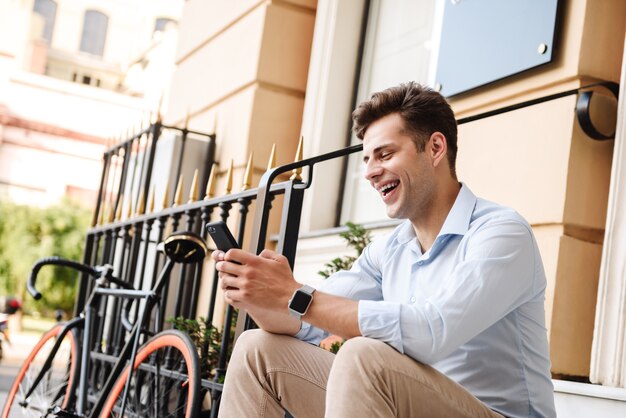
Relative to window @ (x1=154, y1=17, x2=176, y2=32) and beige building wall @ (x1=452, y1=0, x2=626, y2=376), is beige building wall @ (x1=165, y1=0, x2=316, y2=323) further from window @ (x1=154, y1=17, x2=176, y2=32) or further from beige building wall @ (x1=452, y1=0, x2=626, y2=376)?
window @ (x1=154, y1=17, x2=176, y2=32)

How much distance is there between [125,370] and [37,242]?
890 inches

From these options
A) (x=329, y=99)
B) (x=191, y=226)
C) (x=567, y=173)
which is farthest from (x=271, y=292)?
(x=329, y=99)

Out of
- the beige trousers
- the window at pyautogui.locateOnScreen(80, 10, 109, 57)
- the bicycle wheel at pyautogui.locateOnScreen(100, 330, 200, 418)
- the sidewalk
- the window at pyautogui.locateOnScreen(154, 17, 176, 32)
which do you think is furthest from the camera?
the window at pyautogui.locateOnScreen(80, 10, 109, 57)

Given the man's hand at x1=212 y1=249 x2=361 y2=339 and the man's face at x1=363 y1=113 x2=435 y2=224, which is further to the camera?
the man's face at x1=363 y1=113 x2=435 y2=224

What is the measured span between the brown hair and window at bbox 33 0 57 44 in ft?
170

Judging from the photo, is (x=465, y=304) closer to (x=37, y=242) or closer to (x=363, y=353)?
(x=363, y=353)

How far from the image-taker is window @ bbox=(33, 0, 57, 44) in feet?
168

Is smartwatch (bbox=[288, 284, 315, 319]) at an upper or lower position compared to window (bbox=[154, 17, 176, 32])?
lower

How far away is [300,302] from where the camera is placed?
2180 mm

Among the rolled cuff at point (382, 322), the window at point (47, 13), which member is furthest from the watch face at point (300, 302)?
the window at point (47, 13)

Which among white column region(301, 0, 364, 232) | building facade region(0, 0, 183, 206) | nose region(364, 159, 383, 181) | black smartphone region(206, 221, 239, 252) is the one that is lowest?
black smartphone region(206, 221, 239, 252)

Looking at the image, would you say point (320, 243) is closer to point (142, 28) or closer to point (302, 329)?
point (302, 329)

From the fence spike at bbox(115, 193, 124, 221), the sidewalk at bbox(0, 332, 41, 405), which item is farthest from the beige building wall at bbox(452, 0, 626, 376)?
the sidewalk at bbox(0, 332, 41, 405)

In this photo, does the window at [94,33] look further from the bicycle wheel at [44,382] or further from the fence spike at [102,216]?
the bicycle wheel at [44,382]
